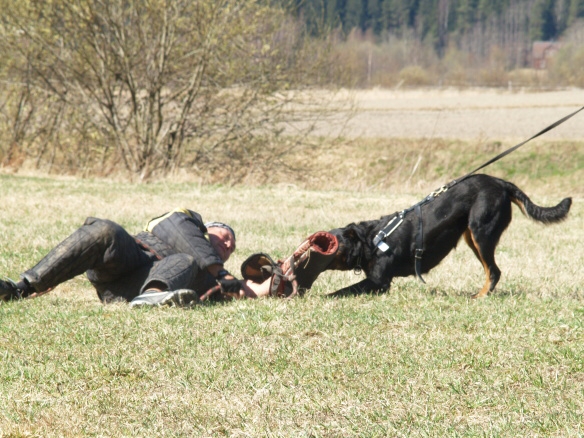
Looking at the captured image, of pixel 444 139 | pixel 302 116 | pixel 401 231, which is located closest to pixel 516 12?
pixel 444 139

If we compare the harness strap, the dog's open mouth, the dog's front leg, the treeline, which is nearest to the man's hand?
the dog's open mouth

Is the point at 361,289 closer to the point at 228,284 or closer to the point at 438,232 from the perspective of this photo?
the point at 438,232

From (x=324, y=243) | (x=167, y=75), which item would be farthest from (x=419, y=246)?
(x=167, y=75)

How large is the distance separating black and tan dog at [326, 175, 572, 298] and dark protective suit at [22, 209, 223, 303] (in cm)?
103

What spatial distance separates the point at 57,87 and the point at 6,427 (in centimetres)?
1501

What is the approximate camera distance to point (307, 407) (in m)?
3.29

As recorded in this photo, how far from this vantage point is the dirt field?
2698cm

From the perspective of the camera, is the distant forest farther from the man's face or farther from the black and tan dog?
the man's face

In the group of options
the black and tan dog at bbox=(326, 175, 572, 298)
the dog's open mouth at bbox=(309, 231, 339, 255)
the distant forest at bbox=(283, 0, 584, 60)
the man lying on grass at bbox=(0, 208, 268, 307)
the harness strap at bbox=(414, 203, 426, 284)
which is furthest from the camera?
the distant forest at bbox=(283, 0, 584, 60)

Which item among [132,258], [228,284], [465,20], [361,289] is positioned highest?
[465,20]

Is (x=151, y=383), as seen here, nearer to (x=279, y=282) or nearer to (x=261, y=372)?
(x=261, y=372)

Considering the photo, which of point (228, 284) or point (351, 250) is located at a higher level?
point (351, 250)

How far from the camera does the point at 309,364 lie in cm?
383

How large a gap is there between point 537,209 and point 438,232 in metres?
0.83
